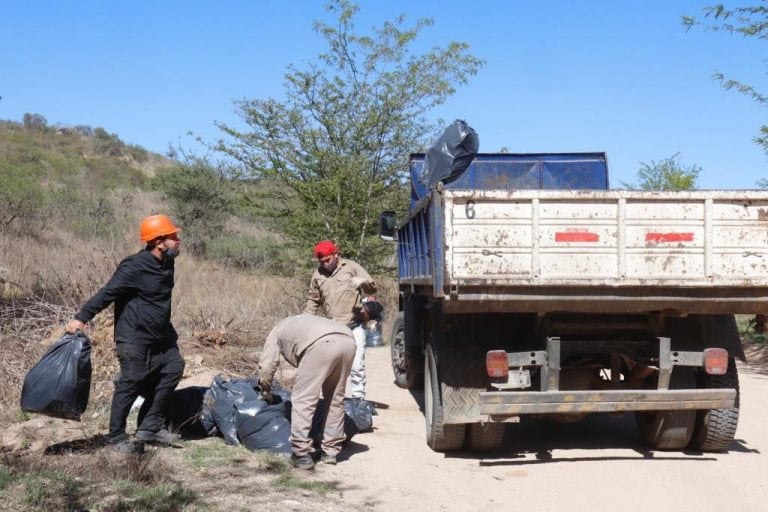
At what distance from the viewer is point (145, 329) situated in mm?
5703

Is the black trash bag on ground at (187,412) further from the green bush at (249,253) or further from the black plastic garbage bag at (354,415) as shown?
the green bush at (249,253)

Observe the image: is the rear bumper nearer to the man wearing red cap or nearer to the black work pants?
the man wearing red cap

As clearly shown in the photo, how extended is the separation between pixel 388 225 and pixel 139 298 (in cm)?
390

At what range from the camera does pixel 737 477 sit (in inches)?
227

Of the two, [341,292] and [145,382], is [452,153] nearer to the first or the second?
[341,292]

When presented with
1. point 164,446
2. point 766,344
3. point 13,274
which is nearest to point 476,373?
point 164,446

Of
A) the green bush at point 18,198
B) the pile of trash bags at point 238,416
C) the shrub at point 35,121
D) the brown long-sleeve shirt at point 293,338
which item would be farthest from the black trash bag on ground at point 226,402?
the shrub at point 35,121

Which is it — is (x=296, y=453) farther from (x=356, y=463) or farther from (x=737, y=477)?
(x=737, y=477)

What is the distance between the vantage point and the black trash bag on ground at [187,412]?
21.2 ft

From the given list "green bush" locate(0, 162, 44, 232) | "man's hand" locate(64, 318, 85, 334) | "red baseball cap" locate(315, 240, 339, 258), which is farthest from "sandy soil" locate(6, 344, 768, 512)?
"green bush" locate(0, 162, 44, 232)

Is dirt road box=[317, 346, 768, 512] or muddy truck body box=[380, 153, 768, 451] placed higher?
muddy truck body box=[380, 153, 768, 451]

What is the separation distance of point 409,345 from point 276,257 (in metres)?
7.94

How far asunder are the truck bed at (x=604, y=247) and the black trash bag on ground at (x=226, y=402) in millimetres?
1993

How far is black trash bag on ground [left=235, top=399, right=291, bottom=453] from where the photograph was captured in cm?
604
